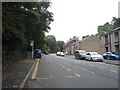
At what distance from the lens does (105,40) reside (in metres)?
52.6

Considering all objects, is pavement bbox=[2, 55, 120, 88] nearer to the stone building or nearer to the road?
the road

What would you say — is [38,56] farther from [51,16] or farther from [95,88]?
[95,88]

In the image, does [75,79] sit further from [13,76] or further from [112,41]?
[112,41]

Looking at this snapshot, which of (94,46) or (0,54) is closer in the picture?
(0,54)

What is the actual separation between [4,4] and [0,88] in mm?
9421

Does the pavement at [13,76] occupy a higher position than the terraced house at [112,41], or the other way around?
the terraced house at [112,41]

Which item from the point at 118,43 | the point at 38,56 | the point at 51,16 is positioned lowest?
the point at 38,56

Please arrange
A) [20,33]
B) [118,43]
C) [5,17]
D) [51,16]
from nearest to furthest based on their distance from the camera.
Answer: [5,17] → [20,33] → [51,16] → [118,43]

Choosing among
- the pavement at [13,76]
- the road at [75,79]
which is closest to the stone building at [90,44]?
the road at [75,79]

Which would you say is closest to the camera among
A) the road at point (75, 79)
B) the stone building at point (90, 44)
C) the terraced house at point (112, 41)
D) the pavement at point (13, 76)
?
the pavement at point (13, 76)

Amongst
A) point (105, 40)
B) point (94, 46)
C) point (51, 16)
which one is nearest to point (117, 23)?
point (94, 46)

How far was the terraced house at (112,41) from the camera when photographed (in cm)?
4455

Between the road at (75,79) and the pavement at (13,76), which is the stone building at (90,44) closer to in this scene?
the road at (75,79)

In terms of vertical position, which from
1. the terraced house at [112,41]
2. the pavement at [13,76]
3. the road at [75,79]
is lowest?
the road at [75,79]
